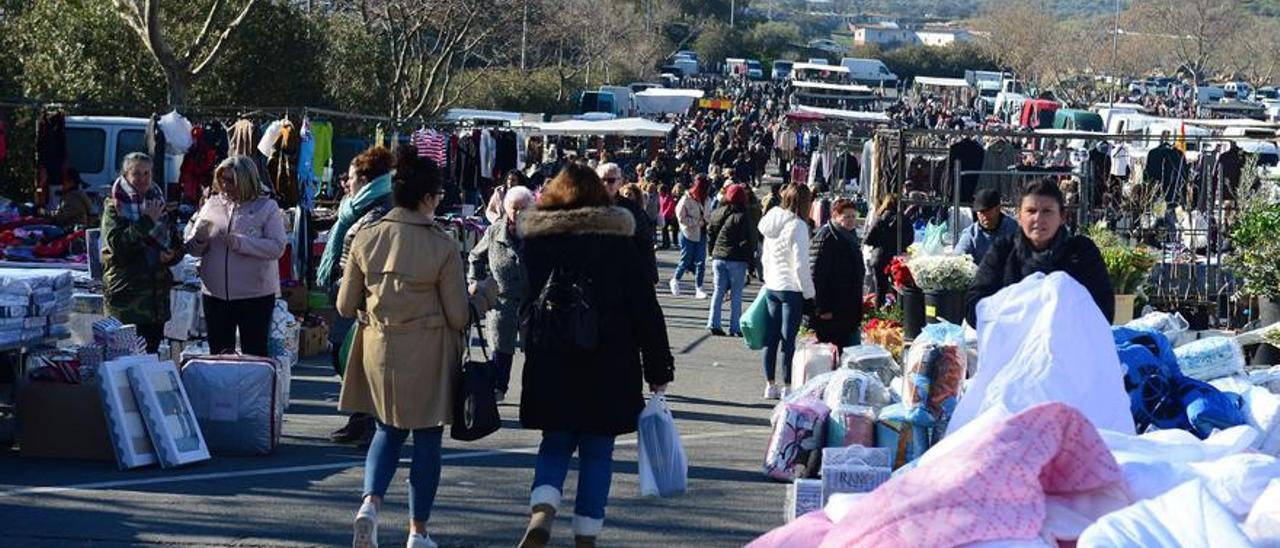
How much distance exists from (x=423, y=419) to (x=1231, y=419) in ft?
11.5

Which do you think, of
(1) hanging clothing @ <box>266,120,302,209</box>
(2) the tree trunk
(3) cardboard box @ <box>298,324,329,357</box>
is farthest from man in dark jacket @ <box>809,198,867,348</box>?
(2) the tree trunk

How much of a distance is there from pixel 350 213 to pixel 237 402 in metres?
1.28

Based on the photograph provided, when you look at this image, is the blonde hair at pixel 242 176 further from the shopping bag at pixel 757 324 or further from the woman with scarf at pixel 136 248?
the shopping bag at pixel 757 324

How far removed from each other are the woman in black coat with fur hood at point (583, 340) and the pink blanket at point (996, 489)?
2.28 m

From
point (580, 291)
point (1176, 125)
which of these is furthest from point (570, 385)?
point (1176, 125)

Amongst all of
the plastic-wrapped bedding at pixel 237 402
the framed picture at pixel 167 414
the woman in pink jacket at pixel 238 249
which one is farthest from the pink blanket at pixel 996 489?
the woman in pink jacket at pixel 238 249

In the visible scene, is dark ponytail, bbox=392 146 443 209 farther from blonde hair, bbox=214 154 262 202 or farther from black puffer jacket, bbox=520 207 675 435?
blonde hair, bbox=214 154 262 202

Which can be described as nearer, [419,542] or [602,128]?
[419,542]

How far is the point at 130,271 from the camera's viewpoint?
10.4 m

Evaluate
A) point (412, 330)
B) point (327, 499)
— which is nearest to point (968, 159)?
point (327, 499)

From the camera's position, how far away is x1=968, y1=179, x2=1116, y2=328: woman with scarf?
8.32 m

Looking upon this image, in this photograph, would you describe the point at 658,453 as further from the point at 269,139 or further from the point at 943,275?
the point at 269,139

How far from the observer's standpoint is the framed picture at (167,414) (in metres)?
9.46

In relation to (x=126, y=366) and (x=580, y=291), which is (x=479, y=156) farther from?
(x=580, y=291)
